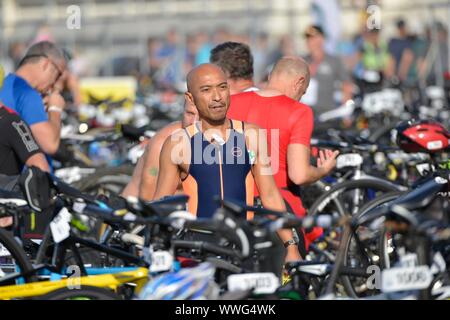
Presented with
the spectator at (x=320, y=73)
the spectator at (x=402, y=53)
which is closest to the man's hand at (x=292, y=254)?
the spectator at (x=320, y=73)

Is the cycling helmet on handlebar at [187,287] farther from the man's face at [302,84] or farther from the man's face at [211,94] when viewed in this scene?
the man's face at [302,84]

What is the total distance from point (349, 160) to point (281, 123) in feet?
6.60

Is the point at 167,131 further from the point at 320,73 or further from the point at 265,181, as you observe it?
the point at 320,73

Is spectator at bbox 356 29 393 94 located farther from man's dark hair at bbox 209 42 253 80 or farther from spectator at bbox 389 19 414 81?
man's dark hair at bbox 209 42 253 80

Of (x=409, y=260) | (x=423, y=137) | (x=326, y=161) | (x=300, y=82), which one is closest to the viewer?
(x=409, y=260)

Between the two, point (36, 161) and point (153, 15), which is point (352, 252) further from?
point (153, 15)

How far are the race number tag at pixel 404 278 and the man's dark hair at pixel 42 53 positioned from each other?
5.28 m

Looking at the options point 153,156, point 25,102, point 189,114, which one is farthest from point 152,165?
point 25,102

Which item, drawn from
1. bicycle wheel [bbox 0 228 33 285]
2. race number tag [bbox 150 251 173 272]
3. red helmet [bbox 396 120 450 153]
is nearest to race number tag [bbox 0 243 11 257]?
bicycle wheel [bbox 0 228 33 285]

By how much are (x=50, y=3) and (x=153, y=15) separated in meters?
2.10

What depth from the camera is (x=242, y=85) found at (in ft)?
33.0

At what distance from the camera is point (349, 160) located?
11.0 metres

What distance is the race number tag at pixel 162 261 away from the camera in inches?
264
